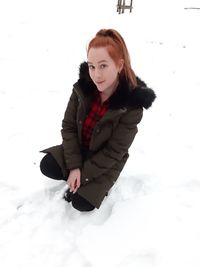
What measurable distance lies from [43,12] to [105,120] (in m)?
8.33

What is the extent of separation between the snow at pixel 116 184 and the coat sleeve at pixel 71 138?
0.41m

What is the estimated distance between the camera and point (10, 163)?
331 centimetres

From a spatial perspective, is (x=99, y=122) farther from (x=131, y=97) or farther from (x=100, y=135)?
(x=131, y=97)

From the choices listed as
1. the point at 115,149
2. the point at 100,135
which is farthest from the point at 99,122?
the point at 115,149

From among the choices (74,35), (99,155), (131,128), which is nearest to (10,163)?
(99,155)

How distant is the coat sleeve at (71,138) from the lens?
2.66m

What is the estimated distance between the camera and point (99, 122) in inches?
96.9

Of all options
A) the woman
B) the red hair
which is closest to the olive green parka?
the woman

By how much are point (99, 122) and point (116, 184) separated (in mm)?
811

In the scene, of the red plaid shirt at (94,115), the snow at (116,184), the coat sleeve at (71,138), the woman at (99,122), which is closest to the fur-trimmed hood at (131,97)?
the woman at (99,122)

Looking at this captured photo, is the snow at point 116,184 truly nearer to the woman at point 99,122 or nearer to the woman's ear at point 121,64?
the woman at point 99,122

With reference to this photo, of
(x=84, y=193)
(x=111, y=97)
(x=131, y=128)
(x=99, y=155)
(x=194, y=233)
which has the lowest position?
(x=194, y=233)

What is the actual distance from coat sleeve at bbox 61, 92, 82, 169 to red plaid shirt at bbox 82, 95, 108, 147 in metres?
0.11

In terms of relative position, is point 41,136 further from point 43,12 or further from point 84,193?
point 43,12
